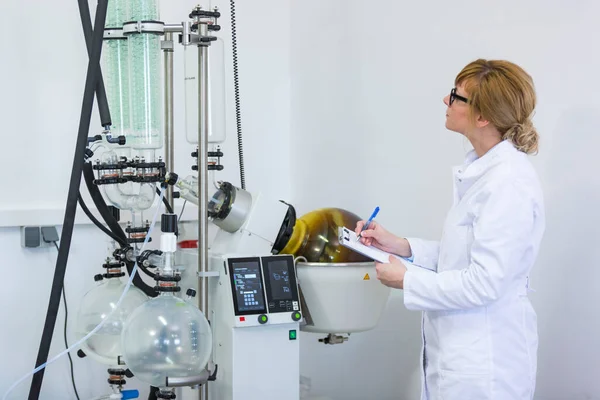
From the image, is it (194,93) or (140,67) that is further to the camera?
(194,93)

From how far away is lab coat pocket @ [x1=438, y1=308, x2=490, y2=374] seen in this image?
74.7 inches

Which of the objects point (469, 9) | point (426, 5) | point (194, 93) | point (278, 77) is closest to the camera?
point (194, 93)

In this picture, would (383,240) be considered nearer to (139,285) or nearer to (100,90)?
(139,285)

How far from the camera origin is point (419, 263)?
2.22 m

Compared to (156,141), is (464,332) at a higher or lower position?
lower

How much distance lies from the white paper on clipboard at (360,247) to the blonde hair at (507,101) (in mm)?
442

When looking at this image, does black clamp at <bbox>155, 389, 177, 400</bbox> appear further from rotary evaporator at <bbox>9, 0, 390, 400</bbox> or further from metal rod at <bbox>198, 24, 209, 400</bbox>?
metal rod at <bbox>198, 24, 209, 400</bbox>

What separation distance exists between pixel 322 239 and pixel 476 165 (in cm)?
55

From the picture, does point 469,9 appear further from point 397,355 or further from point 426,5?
point 397,355

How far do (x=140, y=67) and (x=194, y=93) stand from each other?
25 centimetres

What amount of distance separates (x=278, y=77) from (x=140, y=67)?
144cm

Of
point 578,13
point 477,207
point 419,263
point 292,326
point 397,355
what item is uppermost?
point 578,13

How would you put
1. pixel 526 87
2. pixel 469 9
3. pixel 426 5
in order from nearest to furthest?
1. pixel 526 87
2. pixel 469 9
3. pixel 426 5

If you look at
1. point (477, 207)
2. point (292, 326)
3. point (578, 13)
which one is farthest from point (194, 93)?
point (578, 13)
